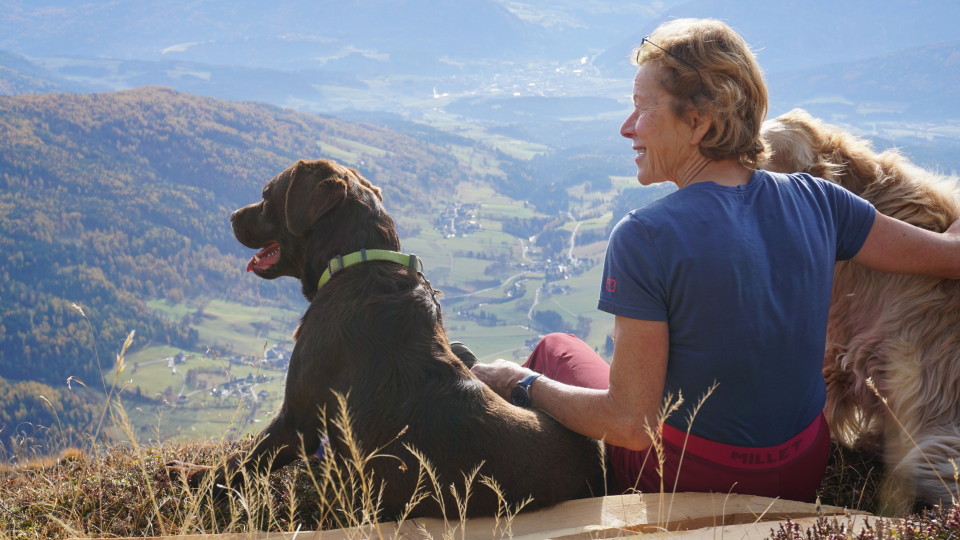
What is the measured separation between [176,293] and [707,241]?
11377cm

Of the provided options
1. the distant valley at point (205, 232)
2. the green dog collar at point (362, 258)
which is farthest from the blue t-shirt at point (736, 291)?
the distant valley at point (205, 232)

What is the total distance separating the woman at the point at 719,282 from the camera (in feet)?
7.70

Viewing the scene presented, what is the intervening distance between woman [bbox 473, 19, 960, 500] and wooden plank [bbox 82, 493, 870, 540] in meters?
0.11

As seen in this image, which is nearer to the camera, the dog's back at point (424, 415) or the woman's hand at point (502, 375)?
the dog's back at point (424, 415)

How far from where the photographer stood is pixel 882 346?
137 inches

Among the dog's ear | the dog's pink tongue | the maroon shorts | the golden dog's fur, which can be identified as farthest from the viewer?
the dog's pink tongue

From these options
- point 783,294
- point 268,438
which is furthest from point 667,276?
point 268,438

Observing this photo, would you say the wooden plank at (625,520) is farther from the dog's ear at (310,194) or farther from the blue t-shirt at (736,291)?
the dog's ear at (310,194)

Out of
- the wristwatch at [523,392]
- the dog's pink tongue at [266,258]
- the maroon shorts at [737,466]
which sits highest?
the dog's pink tongue at [266,258]

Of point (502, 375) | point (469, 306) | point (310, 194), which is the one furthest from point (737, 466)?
point (469, 306)

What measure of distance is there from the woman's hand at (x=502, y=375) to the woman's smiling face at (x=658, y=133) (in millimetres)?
1109

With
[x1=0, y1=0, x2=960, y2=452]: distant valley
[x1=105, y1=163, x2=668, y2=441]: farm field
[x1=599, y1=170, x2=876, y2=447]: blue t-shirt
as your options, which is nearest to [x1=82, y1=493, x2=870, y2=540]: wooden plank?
[x1=599, y1=170, x2=876, y2=447]: blue t-shirt

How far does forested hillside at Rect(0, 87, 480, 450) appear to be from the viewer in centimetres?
8419

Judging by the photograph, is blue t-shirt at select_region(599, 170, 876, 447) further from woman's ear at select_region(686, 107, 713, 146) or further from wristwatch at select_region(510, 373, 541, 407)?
wristwatch at select_region(510, 373, 541, 407)
